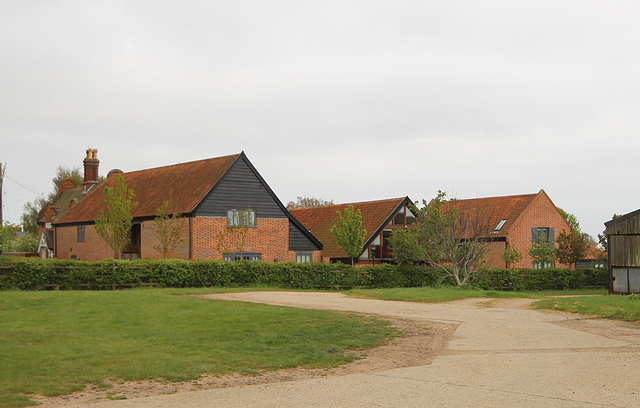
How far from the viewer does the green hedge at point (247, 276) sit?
2973 cm

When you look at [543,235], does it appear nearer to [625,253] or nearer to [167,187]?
[625,253]

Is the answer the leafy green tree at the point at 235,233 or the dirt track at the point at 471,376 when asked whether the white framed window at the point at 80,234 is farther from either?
the dirt track at the point at 471,376

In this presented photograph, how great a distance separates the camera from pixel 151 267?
1297 inches

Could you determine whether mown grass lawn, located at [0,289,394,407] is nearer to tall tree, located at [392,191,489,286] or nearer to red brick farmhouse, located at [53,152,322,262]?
tall tree, located at [392,191,489,286]

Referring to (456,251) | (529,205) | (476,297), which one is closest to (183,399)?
(476,297)

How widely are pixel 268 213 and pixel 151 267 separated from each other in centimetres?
1400

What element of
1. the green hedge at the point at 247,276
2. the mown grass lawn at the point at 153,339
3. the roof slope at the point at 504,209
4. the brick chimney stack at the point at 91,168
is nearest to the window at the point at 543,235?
the roof slope at the point at 504,209

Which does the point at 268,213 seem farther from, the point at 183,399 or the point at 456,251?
the point at 183,399

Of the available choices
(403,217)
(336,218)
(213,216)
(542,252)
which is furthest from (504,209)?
(213,216)

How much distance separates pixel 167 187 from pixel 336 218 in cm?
1458

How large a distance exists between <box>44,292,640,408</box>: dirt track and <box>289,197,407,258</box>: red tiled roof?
1272 inches

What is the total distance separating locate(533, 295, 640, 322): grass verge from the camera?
2116 cm

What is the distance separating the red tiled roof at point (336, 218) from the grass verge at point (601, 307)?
2667cm

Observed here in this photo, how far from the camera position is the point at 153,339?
16234 mm
